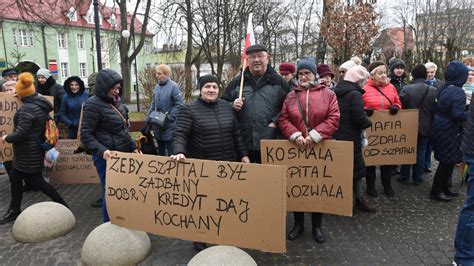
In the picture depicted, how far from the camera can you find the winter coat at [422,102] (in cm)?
557

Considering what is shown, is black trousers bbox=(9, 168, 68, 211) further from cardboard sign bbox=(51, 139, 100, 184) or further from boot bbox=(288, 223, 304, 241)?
boot bbox=(288, 223, 304, 241)

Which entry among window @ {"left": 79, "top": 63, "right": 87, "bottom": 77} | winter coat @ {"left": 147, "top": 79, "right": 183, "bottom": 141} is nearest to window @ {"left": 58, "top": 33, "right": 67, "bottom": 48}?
window @ {"left": 79, "top": 63, "right": 87, "bottom": 77}

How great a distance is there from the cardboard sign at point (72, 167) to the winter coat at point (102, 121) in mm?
2106

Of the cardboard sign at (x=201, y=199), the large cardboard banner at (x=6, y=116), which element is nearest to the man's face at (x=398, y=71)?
the cardboard sign at (x=201, y=199)

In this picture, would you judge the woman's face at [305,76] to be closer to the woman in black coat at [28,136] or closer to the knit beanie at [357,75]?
the knit beanie at [357,75]

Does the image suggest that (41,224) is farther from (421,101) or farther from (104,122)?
(421,101)

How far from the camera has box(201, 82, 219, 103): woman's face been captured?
369 centimetres

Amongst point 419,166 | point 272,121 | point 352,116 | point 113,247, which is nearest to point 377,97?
point 352,116

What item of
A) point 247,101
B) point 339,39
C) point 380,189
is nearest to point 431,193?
point 380,189

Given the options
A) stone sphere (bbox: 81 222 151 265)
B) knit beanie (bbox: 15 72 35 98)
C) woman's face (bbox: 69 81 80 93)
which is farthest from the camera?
woman's face (bbox: 69 81 80 93)

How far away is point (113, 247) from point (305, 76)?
254cm

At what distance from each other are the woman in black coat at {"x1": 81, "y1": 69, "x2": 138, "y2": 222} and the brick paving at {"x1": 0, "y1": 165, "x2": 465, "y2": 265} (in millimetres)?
960

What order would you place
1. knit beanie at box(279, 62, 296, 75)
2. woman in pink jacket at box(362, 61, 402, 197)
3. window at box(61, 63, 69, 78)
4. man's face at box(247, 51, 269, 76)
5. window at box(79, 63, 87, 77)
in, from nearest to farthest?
man's face at box(247, 51, 269, 76) < woman in pink jacket at box(362, 61, 402, 197) < knit beanie at box(279, 62, 296, 75) < window at box(61, 63, 69, 78) < window at box(79, 63, 87, 77)

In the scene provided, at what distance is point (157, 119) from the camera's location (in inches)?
225
